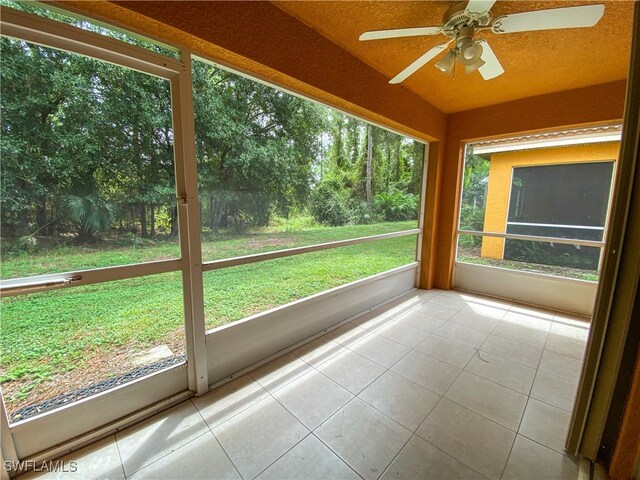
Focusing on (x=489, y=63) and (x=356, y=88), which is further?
(x=356, y=88)

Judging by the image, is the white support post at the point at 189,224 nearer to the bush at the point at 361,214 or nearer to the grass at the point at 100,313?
the grass at the point at 100,313

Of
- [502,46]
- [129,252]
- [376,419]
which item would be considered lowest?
[376,419]

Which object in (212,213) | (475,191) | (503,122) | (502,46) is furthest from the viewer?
(475,191)

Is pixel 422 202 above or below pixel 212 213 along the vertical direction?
above

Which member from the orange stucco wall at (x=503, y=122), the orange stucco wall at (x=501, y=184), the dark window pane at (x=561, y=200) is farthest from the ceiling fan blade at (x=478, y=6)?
the dark window pane at (x=561, y=200)

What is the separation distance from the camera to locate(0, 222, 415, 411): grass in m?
1.15

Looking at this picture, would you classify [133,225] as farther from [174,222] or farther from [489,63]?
[489,63]

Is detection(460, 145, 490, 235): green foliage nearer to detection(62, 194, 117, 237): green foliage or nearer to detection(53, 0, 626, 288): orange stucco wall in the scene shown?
detection(53, 0, 626, 288): orange stucco wall

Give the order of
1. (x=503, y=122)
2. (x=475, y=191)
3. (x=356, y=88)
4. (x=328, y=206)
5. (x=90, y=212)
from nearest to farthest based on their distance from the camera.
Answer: (x=90, y=212) → (x=356, y=88) → (x=328, y=206) → (x=503, y=122) → (x=475, y=191)

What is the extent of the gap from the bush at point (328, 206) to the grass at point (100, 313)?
502mm

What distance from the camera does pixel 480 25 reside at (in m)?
1.38

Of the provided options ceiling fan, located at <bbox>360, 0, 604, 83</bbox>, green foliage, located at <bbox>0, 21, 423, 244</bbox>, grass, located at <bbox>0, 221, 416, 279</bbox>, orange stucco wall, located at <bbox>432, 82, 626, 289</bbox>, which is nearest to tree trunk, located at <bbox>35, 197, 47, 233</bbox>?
green foliage, located at <bbox>0, 21, 423, 244</bbox>

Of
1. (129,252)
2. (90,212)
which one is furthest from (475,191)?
(90,212)

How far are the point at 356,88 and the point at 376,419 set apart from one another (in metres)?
2.43
